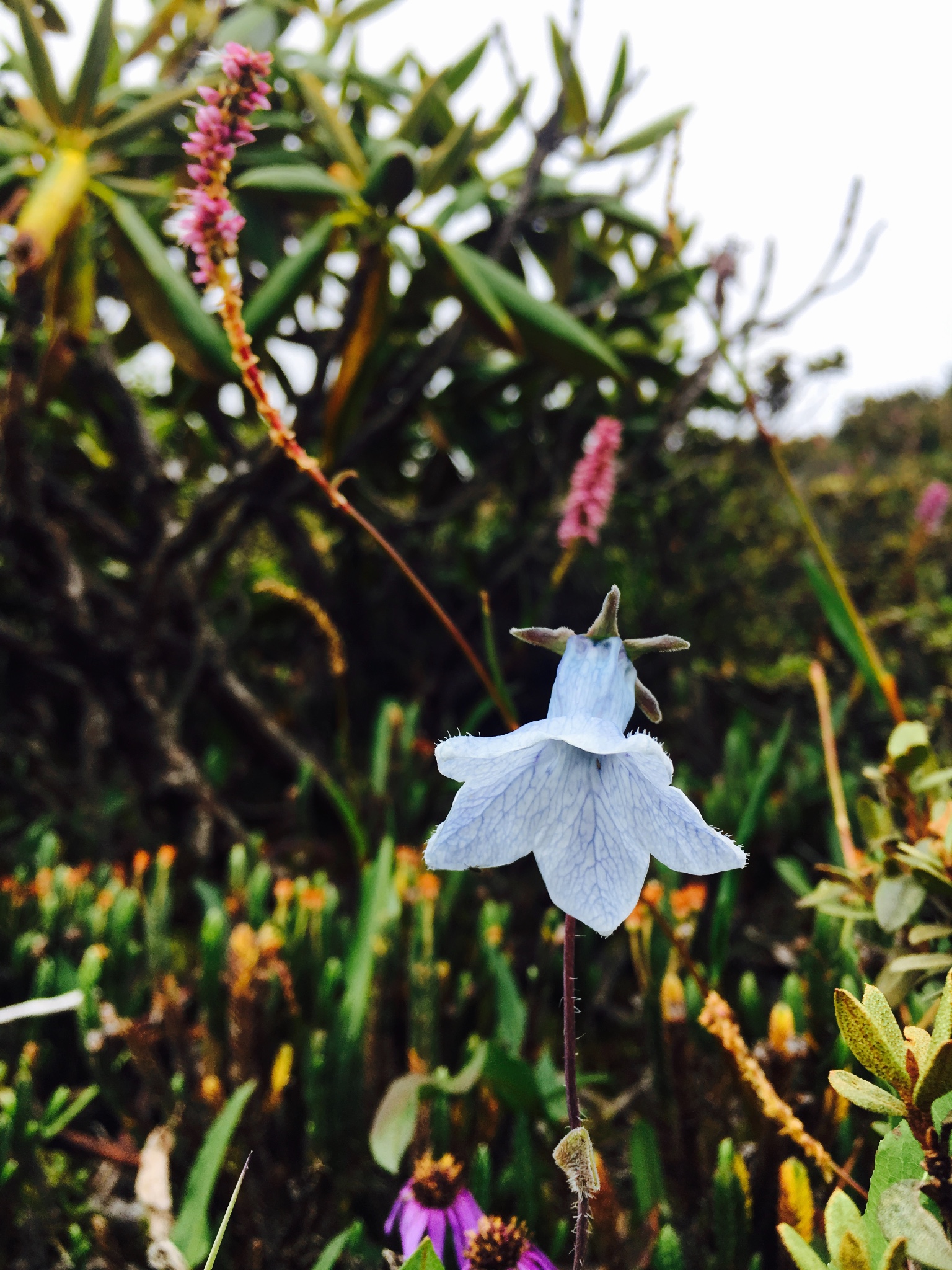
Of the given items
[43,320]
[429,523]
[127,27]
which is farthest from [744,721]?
[127,27]

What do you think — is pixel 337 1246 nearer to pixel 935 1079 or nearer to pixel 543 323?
pixel 935 1079

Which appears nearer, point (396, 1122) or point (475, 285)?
point (396, 1122)

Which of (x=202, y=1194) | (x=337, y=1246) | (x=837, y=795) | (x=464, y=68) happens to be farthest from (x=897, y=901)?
(x=464, y=68)

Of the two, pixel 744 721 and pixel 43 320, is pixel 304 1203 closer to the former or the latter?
pixel 744 721

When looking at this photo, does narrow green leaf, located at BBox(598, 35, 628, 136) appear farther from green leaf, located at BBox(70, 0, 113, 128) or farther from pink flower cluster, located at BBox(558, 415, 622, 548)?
green leaf, located at BBox(70, 0, 113, 128)

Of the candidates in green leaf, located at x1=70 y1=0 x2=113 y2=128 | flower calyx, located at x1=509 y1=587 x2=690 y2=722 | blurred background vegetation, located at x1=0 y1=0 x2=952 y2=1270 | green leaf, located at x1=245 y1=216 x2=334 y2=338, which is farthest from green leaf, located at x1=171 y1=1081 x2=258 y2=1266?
green leaf, located at x1=70 y1=0 x2=113 y2=128
